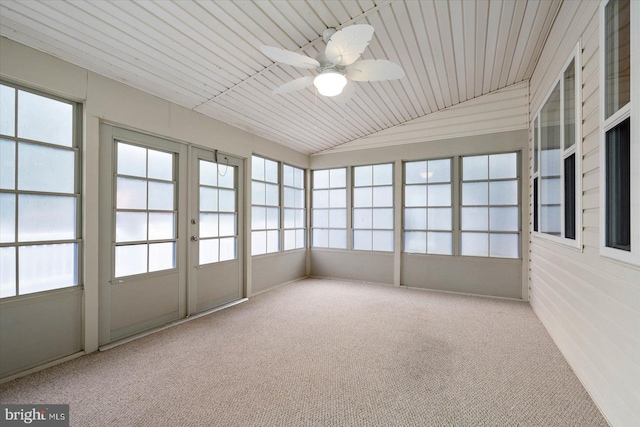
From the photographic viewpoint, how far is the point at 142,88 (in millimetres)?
3289

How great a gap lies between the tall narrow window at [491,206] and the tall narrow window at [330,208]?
2.27 metres

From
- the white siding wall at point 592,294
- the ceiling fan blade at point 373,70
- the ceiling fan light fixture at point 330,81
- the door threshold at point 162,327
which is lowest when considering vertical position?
the door threshold at point 162,327

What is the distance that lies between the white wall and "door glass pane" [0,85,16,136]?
111 mm

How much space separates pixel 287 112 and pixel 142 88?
187 centimetres

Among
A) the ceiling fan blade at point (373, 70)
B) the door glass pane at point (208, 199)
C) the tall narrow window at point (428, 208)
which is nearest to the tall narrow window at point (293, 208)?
the door glass pane at point (208, 199)

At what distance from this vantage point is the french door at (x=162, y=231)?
3.11 meters

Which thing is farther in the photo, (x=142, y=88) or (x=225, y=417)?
(x=142, y=88)

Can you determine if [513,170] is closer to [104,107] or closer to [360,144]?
[360,144]

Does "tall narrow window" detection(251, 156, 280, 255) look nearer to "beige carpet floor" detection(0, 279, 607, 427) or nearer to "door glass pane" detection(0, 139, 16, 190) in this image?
"beige carpet floor" detection(0, 279, 607, 427)

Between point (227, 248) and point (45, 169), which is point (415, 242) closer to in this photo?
point (227, 248)

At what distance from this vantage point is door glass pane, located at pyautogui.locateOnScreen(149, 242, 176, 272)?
354 cm

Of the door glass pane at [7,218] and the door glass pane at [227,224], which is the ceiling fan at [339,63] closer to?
the door glass pane at [7,218]

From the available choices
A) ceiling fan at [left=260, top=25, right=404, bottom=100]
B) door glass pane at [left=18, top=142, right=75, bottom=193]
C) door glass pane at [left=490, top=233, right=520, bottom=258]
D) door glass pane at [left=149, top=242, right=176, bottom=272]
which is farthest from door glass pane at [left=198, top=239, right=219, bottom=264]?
door glass pane at [left=490, top=233, right=520, bottom=258]

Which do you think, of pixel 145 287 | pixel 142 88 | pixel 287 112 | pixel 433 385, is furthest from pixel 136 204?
pixel 433 385
